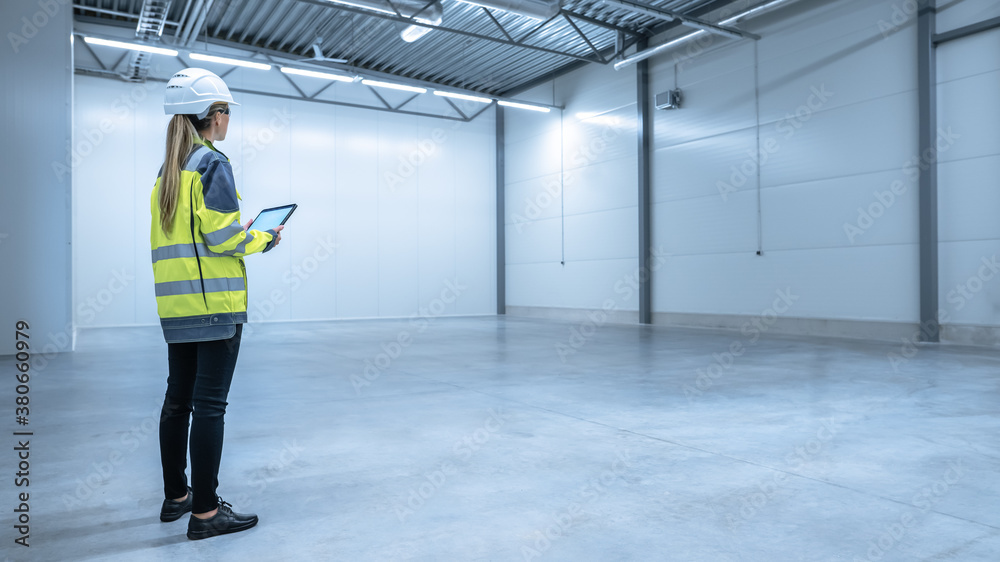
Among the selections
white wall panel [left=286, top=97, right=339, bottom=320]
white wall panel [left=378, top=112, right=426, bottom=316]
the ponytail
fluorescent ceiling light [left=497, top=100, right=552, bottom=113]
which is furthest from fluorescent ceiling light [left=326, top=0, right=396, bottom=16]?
the ponytail

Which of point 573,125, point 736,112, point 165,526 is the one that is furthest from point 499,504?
point 573,125

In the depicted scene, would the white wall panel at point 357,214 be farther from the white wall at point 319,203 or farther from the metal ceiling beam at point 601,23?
the metal ceiling beam at point 601,23

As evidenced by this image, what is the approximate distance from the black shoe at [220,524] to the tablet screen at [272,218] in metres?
1.19

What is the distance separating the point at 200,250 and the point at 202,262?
0.16ft

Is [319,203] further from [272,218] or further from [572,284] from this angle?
[272,218]

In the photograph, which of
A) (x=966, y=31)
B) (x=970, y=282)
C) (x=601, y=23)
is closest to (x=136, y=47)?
(x=601, y=23)

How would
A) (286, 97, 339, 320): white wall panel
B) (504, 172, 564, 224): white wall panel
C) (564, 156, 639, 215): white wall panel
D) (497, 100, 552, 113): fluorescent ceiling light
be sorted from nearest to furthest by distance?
1. (564, 156, 639, 215): white wall panel
2. (497, 100, 552, 113): fluorescent ceiling light
3. (286, 97, 339, 320): white wall panel
4. (504, 172, 564, 224): white wall panel

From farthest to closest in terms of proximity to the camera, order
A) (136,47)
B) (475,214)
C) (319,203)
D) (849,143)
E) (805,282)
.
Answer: (475,214)
(319,203)
(136,47)
(805,282)
(849,143)

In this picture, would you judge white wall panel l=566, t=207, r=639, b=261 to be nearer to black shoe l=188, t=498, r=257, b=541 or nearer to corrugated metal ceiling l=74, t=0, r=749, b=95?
corrugated metal ceiling l=74, t=0, r=749, b=95

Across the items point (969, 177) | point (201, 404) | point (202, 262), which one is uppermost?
point (969, 177)

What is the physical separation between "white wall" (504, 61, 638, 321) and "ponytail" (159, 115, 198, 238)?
1420 centimetres

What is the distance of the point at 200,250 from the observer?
2.59 metres

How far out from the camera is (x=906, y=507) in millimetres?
3023

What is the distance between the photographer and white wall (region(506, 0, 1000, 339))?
10383 mm
